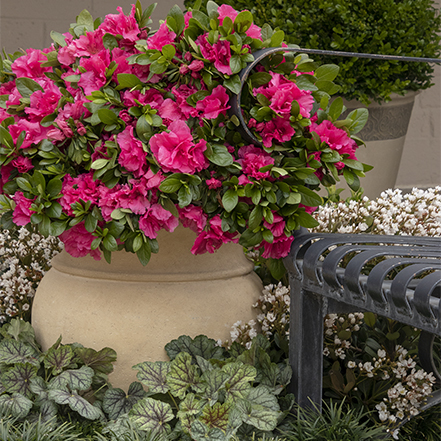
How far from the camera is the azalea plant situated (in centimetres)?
149

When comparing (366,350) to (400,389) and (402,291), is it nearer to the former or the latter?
(400,389)

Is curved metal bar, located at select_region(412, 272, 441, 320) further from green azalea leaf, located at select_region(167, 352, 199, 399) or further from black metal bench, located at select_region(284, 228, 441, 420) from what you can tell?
green azalea leaf, located at select_region(167, 352, 199, 399)

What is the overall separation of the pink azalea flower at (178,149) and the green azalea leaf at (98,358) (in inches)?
25.2

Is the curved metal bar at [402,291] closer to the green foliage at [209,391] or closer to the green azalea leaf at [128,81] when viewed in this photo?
the green foliage at [209,391]

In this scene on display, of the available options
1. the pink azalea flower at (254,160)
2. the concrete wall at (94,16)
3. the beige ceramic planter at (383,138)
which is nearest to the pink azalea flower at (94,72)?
the pink azalea flower at (254,160)

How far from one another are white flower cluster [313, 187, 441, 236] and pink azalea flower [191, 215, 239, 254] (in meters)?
0.64

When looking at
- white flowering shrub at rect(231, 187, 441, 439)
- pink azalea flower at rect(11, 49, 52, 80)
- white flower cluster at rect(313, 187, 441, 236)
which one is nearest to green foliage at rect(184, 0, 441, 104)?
white flower cluster at rect(313, 187, 441, 236)

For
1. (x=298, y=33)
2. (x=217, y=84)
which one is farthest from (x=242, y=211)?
(x=298, y=33)

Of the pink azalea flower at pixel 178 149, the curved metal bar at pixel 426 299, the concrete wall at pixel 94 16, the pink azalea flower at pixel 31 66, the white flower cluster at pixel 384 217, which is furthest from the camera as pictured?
the concrete wall at pixel 94 16

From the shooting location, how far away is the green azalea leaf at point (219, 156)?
1.48 m

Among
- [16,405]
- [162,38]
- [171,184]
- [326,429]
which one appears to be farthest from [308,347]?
[162,38]

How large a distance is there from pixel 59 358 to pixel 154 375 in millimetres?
311

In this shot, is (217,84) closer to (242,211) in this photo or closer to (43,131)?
(242,211)

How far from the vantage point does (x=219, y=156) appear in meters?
1.50
